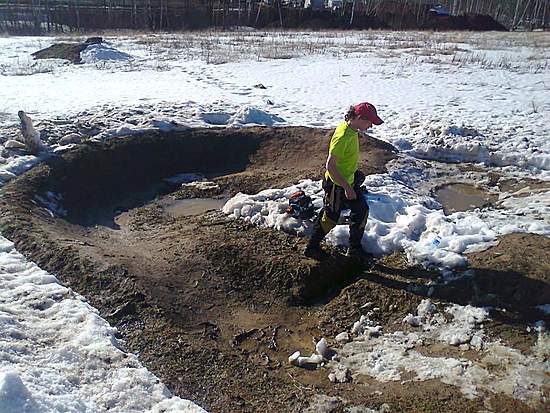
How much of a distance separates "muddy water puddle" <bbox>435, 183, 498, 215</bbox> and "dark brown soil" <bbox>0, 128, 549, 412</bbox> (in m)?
1.30

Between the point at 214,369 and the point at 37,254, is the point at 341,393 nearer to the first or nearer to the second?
the point at 214,369

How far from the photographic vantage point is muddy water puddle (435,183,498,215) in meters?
8.20

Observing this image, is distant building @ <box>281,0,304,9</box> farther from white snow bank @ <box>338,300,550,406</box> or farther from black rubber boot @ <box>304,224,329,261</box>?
white snow bank @ <box>338,300,550,406</box>

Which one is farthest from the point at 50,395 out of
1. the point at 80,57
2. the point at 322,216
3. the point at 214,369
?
the point at 80,57

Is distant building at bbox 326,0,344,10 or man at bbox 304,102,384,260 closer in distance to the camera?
man at bbox 304,102,384,260

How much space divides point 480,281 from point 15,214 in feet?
20.1

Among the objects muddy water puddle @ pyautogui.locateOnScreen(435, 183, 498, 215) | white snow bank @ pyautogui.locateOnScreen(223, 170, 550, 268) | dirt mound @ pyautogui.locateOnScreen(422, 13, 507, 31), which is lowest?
muddy water puddle @ pyautogui.locateOnScreen(435, 183, 498, 215)

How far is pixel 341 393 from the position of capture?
4.35 metres

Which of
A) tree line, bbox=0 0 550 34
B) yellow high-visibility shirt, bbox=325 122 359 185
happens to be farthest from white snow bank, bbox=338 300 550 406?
tree line, bbox=0 0 550 34

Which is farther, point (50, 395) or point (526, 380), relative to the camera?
point (526, 380)

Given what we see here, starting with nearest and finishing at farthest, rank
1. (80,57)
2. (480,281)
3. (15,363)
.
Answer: (15,363)
(480,281)
(80,57)

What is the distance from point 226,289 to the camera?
20.1ft

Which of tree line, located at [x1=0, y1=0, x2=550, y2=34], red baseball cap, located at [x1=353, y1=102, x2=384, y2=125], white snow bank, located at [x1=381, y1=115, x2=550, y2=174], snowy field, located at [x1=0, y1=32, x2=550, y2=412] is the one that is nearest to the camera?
snowy field, located at [x1=0, y1=32, x2=550, y2=412]

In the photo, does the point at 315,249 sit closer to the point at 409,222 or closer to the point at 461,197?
the point at 409,222
